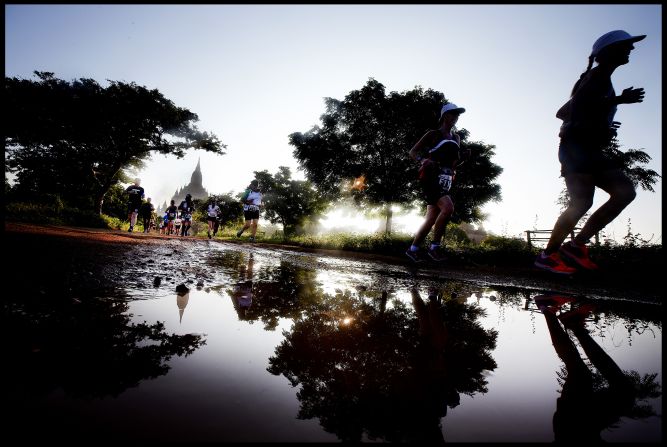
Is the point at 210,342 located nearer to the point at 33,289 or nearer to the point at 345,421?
the point at 345,421

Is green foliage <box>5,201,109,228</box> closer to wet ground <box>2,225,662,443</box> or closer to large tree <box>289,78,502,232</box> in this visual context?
large tree <box>289,78,502,232</box>

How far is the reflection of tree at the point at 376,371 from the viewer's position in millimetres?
710

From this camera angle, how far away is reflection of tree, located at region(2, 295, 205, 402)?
2.25 ft

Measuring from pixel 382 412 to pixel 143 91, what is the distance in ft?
101

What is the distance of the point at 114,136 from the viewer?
83.3 feet

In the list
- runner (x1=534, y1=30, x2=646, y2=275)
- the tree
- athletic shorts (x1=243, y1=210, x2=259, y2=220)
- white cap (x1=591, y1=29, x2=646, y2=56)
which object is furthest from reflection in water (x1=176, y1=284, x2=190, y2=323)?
the tree

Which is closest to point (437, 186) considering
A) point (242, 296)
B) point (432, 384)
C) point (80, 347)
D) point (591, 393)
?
point (242, 296)

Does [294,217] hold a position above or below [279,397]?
above

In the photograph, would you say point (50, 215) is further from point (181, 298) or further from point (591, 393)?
point (591, 393)

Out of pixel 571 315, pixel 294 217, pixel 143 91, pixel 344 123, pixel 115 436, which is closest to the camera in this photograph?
pixel 115 436

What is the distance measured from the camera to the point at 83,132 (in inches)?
968

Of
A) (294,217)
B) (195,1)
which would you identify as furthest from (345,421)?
(294,217)

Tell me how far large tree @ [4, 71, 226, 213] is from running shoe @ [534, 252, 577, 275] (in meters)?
28.9

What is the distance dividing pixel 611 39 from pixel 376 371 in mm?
3955
